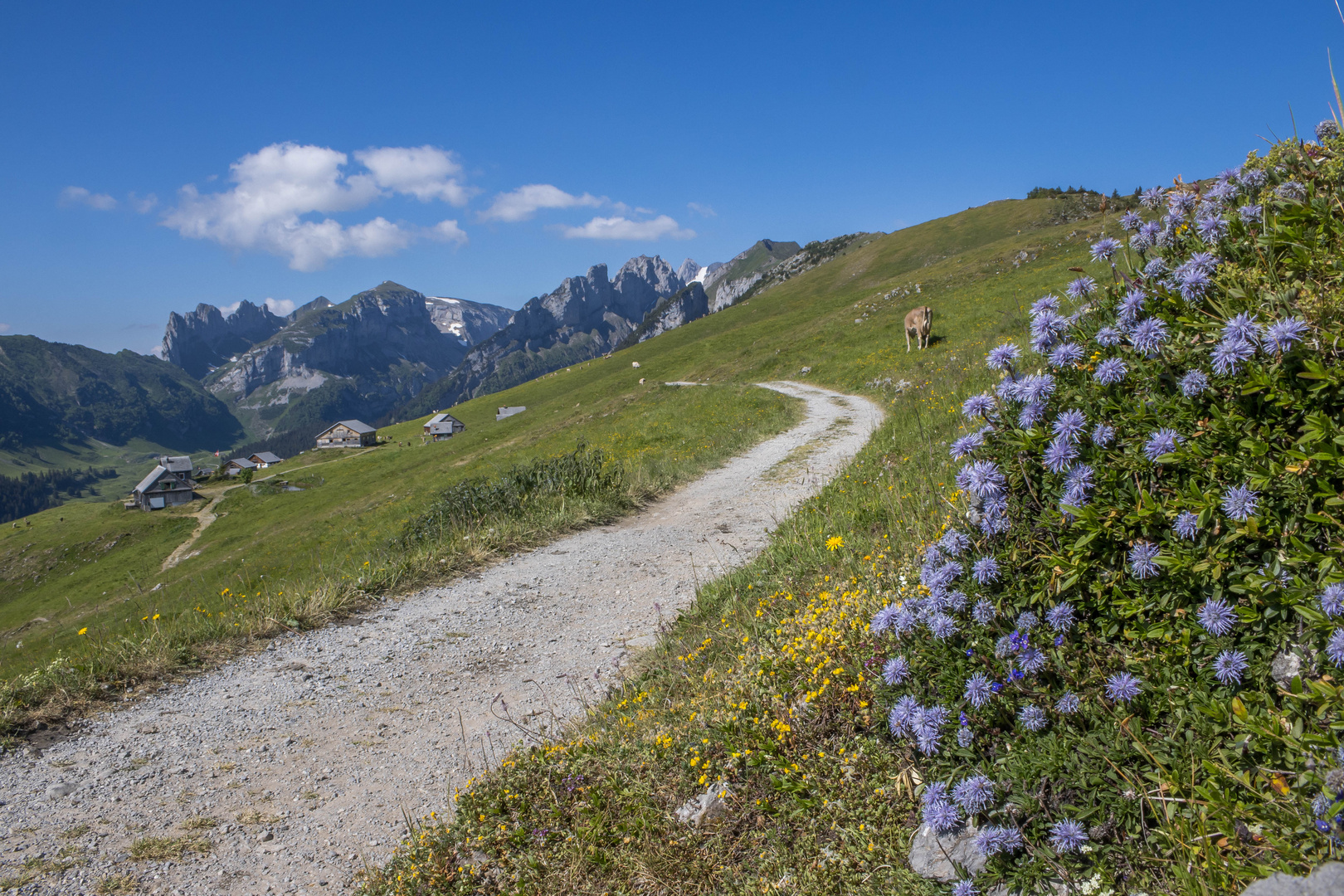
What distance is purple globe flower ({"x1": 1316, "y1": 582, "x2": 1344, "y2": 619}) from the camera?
203 centimetres

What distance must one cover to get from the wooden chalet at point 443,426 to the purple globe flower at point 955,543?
115m

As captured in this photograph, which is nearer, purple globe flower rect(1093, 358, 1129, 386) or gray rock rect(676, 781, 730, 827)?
purple globe flower rect(1093, 358, 1129, 386)

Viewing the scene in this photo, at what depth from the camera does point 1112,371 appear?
9.36 ft

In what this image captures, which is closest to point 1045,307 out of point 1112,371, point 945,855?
point 1112,371

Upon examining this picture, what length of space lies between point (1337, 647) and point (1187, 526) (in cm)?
55

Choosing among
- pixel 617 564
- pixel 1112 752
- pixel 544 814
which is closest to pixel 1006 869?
pixel 1112 752

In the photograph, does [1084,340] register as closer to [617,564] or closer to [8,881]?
[8,881]

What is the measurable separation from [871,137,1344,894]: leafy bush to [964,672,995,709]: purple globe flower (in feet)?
0.07

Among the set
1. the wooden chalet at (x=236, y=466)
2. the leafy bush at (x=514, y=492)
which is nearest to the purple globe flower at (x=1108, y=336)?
the leafy bush at (x=514, y=492)

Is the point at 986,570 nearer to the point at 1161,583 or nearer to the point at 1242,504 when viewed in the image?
the point at 1161,583

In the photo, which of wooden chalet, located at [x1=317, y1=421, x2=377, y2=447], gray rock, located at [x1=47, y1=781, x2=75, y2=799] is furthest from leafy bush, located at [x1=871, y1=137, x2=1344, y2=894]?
wooden chalet, located at [x1=317, y1=421, x2=377, y2=447]

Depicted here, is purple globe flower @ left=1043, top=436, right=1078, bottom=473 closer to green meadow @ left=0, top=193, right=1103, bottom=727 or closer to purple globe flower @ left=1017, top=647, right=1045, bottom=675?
purple globe flower @ left=1017, top=647, right=1045, bottom=675

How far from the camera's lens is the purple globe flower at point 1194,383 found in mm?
2539

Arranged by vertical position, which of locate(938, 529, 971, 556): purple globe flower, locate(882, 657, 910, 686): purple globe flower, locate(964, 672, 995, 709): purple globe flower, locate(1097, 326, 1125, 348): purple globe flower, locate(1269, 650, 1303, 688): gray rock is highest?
locate(1097, 326, 1125, 348): purple globe flower
